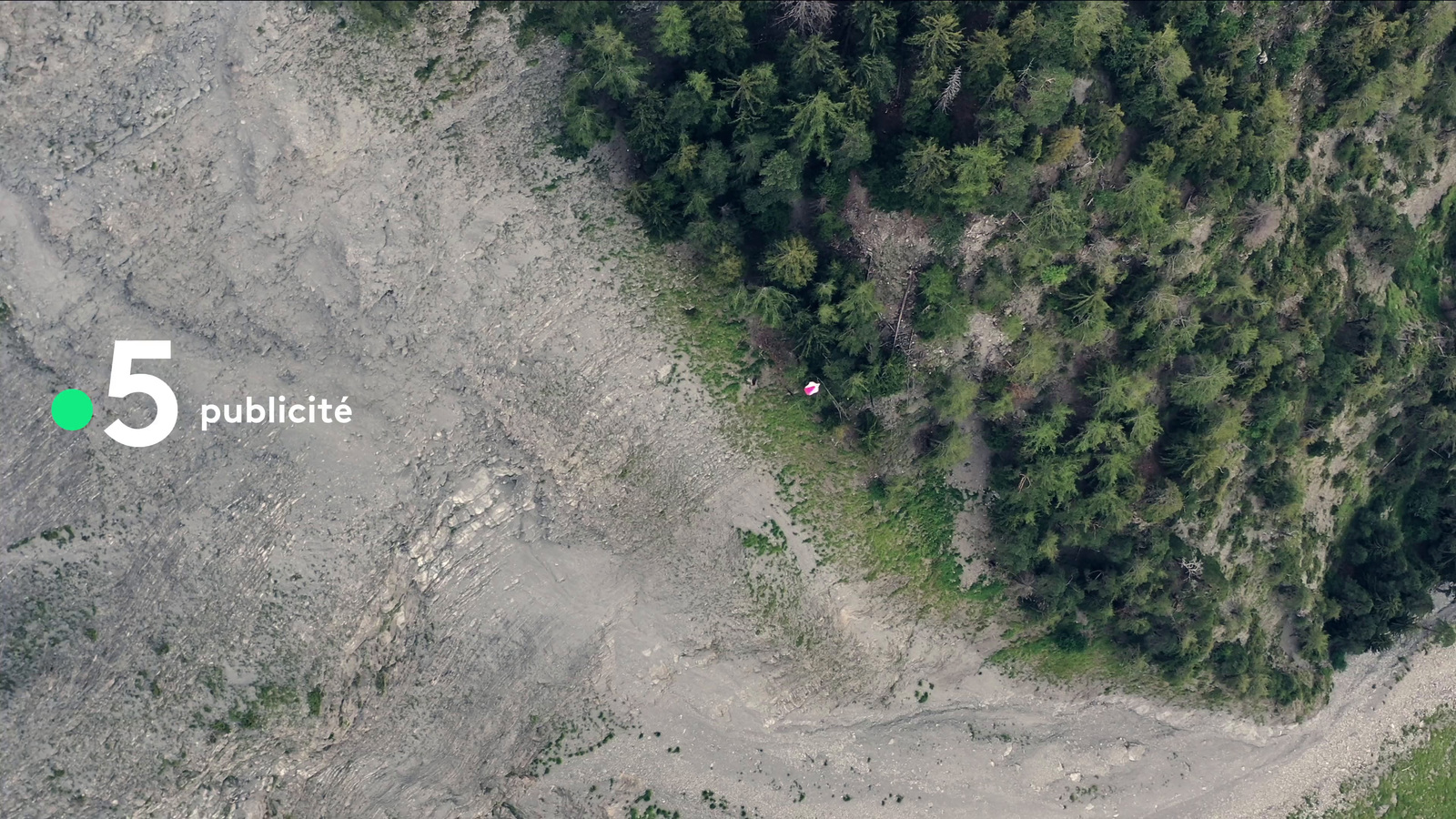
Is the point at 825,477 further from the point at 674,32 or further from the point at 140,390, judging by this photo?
the point at 140,390

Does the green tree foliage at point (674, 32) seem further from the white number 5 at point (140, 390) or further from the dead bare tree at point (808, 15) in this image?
the white number 5 at point (140, 390)

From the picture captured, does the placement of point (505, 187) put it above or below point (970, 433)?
above

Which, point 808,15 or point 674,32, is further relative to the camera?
point 674,32

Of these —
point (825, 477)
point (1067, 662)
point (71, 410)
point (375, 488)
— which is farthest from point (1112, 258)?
point (71, 410)

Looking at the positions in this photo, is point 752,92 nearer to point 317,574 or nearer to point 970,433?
point 970,433

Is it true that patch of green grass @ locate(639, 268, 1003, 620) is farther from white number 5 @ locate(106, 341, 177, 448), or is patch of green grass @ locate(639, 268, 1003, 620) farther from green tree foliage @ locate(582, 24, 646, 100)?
white number 5 @ locate(106, 341, 177, 448)

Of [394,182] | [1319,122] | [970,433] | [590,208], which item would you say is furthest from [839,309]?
[1319,122]
